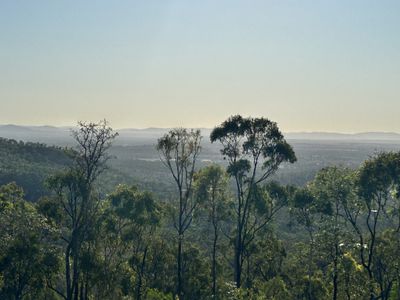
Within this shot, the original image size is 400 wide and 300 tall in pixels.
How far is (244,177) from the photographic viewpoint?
130 ft

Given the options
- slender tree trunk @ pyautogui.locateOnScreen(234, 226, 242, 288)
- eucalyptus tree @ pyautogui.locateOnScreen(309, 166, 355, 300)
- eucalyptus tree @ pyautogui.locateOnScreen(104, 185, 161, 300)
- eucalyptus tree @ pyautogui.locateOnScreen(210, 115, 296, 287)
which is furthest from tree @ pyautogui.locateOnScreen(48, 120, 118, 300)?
eucalyptus tree @ pyautogui.locateOnScreen(309, 166, 355, 300)

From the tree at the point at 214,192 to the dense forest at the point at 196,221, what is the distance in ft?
0.35

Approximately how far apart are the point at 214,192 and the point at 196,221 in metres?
3.78

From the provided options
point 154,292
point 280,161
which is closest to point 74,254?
point 154,292

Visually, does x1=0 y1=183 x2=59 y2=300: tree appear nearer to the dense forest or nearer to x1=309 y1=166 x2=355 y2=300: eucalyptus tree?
the dense forest

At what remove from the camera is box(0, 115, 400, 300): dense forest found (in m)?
31.9

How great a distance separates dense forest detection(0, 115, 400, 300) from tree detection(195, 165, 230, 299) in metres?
0.11

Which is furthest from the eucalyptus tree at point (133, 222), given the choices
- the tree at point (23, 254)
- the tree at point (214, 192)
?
the tree at point (23, 254)

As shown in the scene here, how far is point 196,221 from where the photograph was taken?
42875 mm

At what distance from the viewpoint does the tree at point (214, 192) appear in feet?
135

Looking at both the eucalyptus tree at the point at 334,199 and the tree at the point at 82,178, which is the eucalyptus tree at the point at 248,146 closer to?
the eucalyptus tree at the point at 334,199

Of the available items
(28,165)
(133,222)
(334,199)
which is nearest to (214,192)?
(133,222)

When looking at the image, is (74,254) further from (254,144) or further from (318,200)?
(318,200)

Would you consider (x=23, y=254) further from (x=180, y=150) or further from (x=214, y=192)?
(x=214, y=192)
